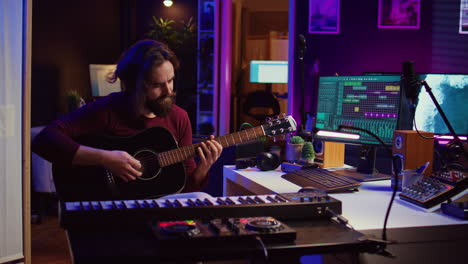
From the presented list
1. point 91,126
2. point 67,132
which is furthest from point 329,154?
point 67,132

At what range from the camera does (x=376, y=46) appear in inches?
174

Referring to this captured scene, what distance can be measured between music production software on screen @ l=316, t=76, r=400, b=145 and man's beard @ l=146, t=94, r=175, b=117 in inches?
33.1

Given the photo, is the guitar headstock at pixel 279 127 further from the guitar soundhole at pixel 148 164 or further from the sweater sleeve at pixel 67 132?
the sweater sleeve at pixel 67 132

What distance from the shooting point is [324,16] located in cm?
439

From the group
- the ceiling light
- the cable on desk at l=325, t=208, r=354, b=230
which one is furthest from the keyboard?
the ceiling light

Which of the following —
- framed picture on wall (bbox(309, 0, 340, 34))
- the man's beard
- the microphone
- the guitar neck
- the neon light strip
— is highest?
framed picture on wall (bbox(309, 0, 340, 34))

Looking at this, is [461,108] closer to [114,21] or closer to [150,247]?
[150,247]

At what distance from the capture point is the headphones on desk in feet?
8.26

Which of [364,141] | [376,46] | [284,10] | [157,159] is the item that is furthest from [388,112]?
[284,10]

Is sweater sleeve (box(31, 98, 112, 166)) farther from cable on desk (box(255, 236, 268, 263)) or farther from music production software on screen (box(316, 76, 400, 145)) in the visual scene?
cable on desk (box(255, 236, 268, 263))

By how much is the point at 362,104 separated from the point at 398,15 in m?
2.43

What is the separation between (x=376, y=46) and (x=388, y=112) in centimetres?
239

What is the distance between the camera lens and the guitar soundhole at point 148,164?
2.21 m

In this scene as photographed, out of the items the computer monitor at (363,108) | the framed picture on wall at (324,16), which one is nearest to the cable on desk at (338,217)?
the computer monitor at (363,108)
